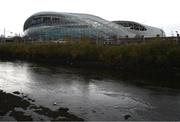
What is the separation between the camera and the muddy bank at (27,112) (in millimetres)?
18875

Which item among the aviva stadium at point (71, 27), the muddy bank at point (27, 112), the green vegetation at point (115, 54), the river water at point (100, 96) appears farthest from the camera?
the aviva stadium at point (71, 27)

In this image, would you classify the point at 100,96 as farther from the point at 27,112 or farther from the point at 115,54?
the point at 115,54

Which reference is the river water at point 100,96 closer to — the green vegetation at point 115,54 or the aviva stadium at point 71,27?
the green vegetation at point 115,54

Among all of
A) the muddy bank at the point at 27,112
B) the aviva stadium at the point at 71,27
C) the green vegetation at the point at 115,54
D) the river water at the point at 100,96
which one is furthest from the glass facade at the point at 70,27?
the muddy bank at the point at 27,112

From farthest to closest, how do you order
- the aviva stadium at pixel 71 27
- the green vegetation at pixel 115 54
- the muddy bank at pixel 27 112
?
the aviva stadium at pixel 71 27 → the green vegetation at pixel 115 54 → the muddy bank at pixel 27 112

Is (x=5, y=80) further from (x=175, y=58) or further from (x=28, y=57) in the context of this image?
(x=28, y=57)

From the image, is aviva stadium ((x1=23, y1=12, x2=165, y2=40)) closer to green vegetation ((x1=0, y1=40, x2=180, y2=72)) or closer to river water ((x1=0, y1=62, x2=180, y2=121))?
green vegetation ((x1=0, y1=40, x2=180, y2=72))

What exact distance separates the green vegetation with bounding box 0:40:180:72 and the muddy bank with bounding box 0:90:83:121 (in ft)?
69.2

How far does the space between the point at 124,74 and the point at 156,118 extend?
66.9 feet

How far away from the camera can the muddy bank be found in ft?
61.9

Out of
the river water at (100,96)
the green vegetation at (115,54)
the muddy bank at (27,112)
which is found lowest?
the river water at (100,96)

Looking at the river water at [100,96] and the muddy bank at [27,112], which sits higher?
the muddy bank at [27,112]

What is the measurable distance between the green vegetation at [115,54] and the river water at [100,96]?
7596mm

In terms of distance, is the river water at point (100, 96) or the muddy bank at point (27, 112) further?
the river water at point (100, 96)
